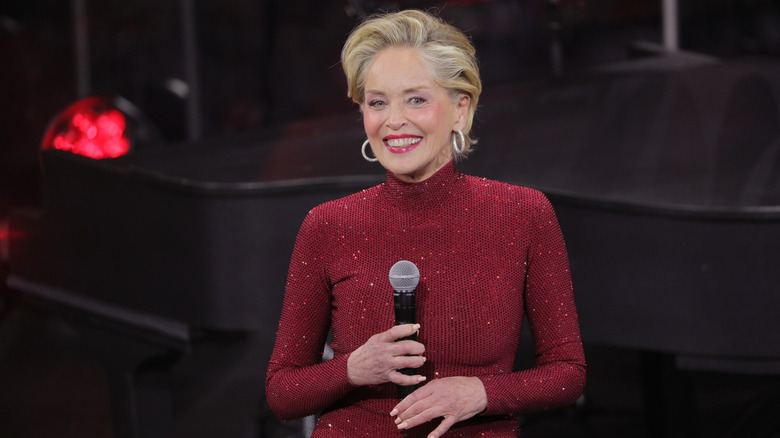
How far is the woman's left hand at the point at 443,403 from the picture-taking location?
1.07 meters

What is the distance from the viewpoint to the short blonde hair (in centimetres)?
113

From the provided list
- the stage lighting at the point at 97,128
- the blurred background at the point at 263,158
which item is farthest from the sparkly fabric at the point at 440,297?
the stage lighting at the point at 97,128

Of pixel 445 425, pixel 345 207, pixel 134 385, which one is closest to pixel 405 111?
pixel 345 207

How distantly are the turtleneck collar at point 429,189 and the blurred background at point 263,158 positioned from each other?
0.33 meters

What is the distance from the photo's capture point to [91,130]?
2.98m

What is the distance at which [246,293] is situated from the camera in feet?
6.06

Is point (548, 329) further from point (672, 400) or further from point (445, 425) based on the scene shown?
point (672, 400)

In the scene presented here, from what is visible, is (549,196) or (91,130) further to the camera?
(91,130)

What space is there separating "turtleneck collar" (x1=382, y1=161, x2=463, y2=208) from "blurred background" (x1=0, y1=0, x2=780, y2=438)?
0.33 meters

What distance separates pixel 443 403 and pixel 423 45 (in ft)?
1.45

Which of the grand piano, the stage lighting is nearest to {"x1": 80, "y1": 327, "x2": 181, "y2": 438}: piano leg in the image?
the grand piano

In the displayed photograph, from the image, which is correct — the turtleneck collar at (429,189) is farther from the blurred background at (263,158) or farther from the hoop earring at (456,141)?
the blurred background at (263,158)

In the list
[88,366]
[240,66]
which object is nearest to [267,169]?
[88,366]

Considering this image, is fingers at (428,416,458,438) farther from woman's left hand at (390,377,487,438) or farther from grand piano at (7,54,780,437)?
grand piano at (7,54,780,437)
